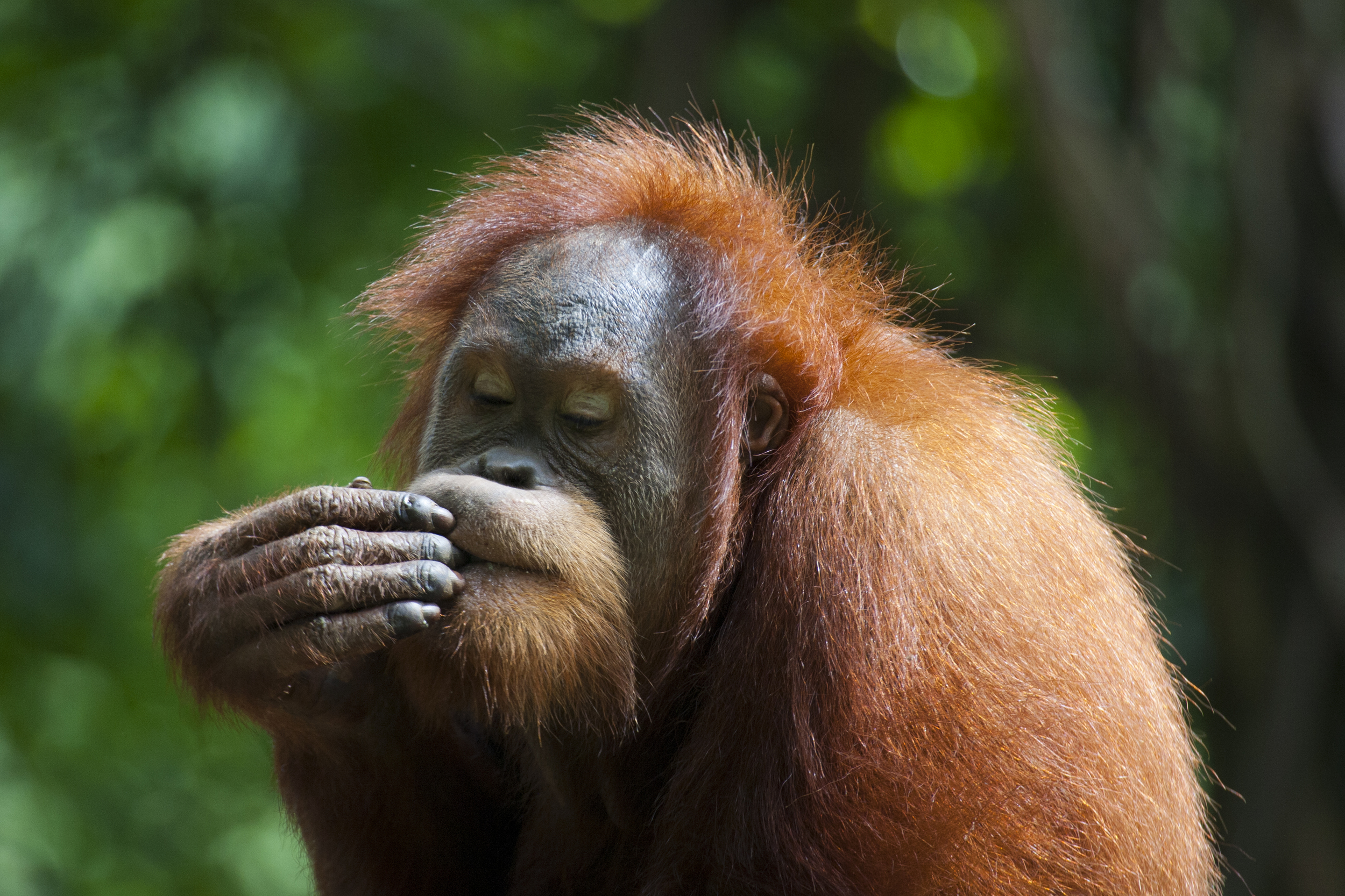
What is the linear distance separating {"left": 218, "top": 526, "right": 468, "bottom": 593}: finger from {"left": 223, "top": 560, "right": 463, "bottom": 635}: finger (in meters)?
0.02

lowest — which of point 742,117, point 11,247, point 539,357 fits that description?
point 11,247

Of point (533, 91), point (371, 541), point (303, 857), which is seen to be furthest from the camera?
point (533, 91)

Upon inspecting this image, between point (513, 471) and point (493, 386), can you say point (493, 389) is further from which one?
point (513, 471)

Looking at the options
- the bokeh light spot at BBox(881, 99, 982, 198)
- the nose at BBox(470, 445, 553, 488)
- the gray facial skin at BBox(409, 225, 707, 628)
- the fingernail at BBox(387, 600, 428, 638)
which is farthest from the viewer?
the bokeh light spot at BBox(881, 99, 982, 198)

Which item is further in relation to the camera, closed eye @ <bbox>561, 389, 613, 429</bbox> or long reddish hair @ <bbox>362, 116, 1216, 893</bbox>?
closed eye @ <bbox>561, 389, 613, 429</bbox>

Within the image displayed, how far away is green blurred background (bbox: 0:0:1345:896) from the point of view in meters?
6.19

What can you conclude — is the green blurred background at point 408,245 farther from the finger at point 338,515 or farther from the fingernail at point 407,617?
the fingernail at point 407,617

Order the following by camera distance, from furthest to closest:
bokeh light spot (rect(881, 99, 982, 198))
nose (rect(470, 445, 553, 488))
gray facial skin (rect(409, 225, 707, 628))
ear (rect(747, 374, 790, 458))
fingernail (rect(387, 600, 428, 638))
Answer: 1. bokeh light spot (rect(881, 99, 982, 198))
2. ear (rect(747, 374, 790, 458))
3. gray facial skin (rect(409, 225, 707, 628))
4. nose (rect(470, 445, 553, 488))
5. fingernail (rect(387, 600, 428, 638))

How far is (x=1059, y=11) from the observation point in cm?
711

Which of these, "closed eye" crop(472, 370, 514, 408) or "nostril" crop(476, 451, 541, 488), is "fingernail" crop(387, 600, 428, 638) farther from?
"closed eye" crop(472, 370, 514, 408)

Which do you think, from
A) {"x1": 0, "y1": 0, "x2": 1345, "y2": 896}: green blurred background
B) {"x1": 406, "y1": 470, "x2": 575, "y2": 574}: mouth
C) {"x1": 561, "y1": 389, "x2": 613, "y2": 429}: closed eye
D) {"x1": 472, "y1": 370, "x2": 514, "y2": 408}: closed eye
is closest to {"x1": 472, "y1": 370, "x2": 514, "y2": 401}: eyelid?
{"x1": 472, "y1": 370, "x2": 514, "y2": 408}: closed eye

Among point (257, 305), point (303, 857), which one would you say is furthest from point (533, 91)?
point (303, 857)

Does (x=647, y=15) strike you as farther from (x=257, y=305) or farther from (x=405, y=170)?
(x=257, y=305)

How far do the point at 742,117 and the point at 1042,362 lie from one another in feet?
7.36
